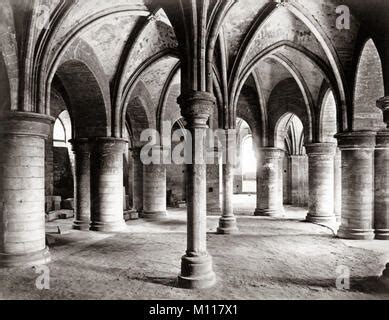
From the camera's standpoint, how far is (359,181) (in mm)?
9641

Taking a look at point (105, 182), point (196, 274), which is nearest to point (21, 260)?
point (196, 274)

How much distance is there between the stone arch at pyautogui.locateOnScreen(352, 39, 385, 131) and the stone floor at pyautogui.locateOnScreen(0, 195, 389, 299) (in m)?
3.42

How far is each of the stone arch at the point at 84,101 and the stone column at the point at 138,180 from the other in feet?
12.6

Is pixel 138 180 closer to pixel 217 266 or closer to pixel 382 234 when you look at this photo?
pixel 217 266

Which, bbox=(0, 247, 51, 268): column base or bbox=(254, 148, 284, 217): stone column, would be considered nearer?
bbox=(0, 247, 51, 268): column base

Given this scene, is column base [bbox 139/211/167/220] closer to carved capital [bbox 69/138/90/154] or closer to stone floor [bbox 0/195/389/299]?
stone floor [bbox 0/195/389/299]

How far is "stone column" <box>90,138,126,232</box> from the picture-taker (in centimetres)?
1087

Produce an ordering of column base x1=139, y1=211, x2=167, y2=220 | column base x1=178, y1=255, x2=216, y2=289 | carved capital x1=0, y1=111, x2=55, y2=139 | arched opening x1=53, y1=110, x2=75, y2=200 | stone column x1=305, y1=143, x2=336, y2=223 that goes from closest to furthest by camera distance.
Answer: column base x1=178, y1=255, x2=216, y2=289 → carved capital x1=0, y1=111, x2=55, y2=139 → stone column x1=305, y1=143, x2=336, y2=223 → column base x1=139, y1=211, x2=167, y2=220 → arched opening x1=53, y1=110, x2=75, y2=200

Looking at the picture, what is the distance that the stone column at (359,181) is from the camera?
952 cm

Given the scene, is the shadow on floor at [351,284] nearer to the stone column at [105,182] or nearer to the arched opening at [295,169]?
the stone column at [105,182]

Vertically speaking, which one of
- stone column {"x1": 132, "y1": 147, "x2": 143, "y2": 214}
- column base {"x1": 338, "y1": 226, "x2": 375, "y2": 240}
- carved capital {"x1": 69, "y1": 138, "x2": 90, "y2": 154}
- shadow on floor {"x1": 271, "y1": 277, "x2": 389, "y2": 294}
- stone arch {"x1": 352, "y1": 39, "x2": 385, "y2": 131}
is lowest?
shadow on floor {"x1": 271, "y1": 277, "x2": 389, "y2": 294}

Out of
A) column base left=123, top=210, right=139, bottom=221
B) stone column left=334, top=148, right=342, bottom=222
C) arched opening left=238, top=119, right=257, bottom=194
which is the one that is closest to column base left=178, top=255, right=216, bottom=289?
column base left=123, top=210, right=139, bottom=221
